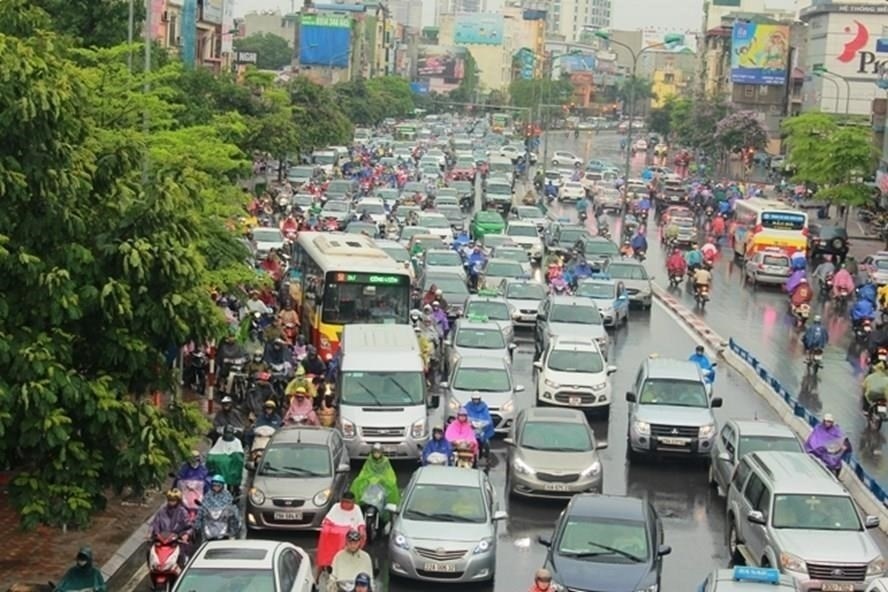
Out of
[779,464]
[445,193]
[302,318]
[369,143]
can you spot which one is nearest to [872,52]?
[369,143]

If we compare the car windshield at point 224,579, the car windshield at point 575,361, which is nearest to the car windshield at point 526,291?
the car windshield at point 575,361

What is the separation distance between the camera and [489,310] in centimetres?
3744

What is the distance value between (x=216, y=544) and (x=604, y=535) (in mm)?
4745

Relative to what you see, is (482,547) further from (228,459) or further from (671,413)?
(671,413)

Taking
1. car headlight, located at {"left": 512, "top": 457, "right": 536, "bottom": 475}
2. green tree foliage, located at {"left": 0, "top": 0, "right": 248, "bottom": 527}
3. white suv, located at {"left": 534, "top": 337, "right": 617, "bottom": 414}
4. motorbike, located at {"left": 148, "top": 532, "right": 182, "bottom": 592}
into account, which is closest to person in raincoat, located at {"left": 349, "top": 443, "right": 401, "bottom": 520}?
car headlight, located at {"left": 512, "top": 457, "right": 536, "bottom": 475}

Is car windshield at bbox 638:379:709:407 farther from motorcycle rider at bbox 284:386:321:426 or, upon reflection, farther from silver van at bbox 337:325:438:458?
motorcycle rider at bbox 284:386:321:426

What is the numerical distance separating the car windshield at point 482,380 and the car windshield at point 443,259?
16394mm

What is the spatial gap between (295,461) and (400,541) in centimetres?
310

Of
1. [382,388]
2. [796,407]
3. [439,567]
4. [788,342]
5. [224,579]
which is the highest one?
[224,579]

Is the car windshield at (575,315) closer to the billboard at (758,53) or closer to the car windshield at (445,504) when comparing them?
the car windshield at (445,504)

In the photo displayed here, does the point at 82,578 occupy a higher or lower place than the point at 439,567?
higher

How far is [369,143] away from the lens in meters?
130

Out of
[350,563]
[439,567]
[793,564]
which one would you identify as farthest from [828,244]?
[350,563]

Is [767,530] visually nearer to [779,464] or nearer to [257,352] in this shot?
[779,464]
